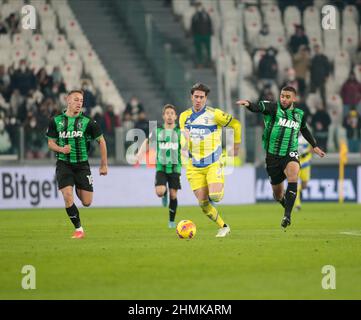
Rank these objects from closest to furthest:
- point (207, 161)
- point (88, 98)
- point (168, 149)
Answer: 1. point (207, 161)
2. point (168, 149)
3. point (88, 98)

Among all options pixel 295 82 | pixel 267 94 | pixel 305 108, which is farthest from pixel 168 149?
pixel 295 82

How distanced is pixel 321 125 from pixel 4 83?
30.1 feet

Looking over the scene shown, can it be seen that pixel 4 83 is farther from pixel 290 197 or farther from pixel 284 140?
pixel 290 197

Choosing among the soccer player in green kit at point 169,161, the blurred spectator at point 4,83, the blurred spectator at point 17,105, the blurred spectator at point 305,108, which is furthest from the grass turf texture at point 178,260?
the blurred spectator at point 305,108

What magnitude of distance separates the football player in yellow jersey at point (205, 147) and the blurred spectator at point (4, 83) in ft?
42.3

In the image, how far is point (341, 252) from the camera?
48.2 ft

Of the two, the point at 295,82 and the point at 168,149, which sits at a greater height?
the point at 295,82

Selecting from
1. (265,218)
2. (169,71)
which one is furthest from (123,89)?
(265,218)

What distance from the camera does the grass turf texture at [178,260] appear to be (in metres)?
11.0

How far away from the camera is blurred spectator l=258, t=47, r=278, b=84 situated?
33.8m

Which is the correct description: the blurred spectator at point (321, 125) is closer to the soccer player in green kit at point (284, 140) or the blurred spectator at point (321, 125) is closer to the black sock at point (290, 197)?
the soccer player in green kit at point (284, 140)

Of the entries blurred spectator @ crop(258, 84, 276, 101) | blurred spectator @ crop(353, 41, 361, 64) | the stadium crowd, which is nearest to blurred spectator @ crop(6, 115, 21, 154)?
the stadium crowd

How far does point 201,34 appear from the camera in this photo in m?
34.7
